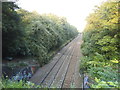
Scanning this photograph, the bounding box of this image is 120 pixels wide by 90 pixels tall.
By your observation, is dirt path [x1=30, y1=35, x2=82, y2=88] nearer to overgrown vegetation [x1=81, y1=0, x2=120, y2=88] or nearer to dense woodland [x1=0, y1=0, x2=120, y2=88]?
dense woodland [x1=0, y1=0, x2=120, y2=88]

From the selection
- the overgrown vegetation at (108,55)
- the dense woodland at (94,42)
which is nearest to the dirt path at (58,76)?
the dense woodland at (94,42)

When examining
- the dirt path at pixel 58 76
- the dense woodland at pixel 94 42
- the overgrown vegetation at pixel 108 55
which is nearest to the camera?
the overgrown vegetation at pixel 108 55

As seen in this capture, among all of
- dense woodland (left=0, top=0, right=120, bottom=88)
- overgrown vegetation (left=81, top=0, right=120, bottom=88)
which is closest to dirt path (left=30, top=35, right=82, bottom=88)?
dense woodland (left=0, top=0, right=120, bottom=88)

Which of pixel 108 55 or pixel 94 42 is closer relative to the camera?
pixel 108 55

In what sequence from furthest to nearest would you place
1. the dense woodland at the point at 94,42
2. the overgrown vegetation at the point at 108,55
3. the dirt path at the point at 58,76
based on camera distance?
the dirt path at the point at 58,76
the dense woodland at the point at 94,42
the overgrown vegetation at the point at 108,55

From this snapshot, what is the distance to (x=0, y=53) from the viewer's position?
5.73 meters

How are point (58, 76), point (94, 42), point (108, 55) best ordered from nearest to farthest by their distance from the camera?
point (108, 55), point (94, 42), point (58, 76)

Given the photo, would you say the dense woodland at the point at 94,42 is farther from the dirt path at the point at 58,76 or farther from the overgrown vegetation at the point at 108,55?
the dirt path at the point at 58,76

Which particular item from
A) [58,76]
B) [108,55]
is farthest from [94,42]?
[58,76]

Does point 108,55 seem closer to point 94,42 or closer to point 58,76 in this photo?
point 94,42

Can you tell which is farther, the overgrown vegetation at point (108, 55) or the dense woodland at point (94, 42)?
the dense woodland at point (94, 42)

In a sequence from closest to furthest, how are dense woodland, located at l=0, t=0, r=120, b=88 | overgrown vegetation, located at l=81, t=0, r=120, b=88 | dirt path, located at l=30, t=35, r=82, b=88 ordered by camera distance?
overgrown vegetation, located at l=81, t=0, r=120, b=88 → dense woodland, located at l=0, t=0, r=120, b=88 → dirt path, located at l=30, t=35, r=82, b=88

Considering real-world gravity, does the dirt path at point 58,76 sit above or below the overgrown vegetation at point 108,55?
below

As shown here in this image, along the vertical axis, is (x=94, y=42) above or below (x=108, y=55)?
above
